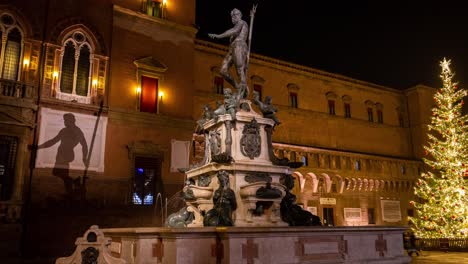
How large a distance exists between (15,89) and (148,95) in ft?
20.0

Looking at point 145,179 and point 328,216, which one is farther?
point 328,216

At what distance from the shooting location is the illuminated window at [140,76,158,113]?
2058 cm

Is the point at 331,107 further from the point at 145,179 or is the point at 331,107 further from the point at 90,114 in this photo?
the point at 90,114

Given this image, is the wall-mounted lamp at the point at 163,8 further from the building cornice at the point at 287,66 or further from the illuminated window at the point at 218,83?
the illuminated window at the point at 218,83

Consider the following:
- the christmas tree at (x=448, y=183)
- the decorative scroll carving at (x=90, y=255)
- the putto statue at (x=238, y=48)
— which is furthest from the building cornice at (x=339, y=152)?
the decorative scroll carving at (x=90, y=255)

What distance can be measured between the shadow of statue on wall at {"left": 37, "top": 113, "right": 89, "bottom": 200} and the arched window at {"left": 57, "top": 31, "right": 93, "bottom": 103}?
120cm

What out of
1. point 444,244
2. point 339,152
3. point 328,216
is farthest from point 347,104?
point 444,244

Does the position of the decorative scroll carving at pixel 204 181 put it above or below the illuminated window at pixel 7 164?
below

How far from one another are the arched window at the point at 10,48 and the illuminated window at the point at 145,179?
6653 millimetres

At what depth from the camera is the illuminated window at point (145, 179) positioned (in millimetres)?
19500

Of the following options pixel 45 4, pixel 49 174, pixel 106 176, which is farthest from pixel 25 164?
pixel 45 4

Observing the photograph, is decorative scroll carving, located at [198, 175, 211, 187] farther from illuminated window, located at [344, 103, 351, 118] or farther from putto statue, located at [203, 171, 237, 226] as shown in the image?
illuminated window, located at [344, 103, 351, 118]

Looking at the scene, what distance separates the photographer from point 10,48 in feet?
58.0

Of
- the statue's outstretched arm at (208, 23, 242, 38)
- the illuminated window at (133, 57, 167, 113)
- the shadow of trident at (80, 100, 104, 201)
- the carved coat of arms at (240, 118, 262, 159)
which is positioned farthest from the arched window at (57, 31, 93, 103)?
the carved coat of arms at (240, 118, 262, 159)
